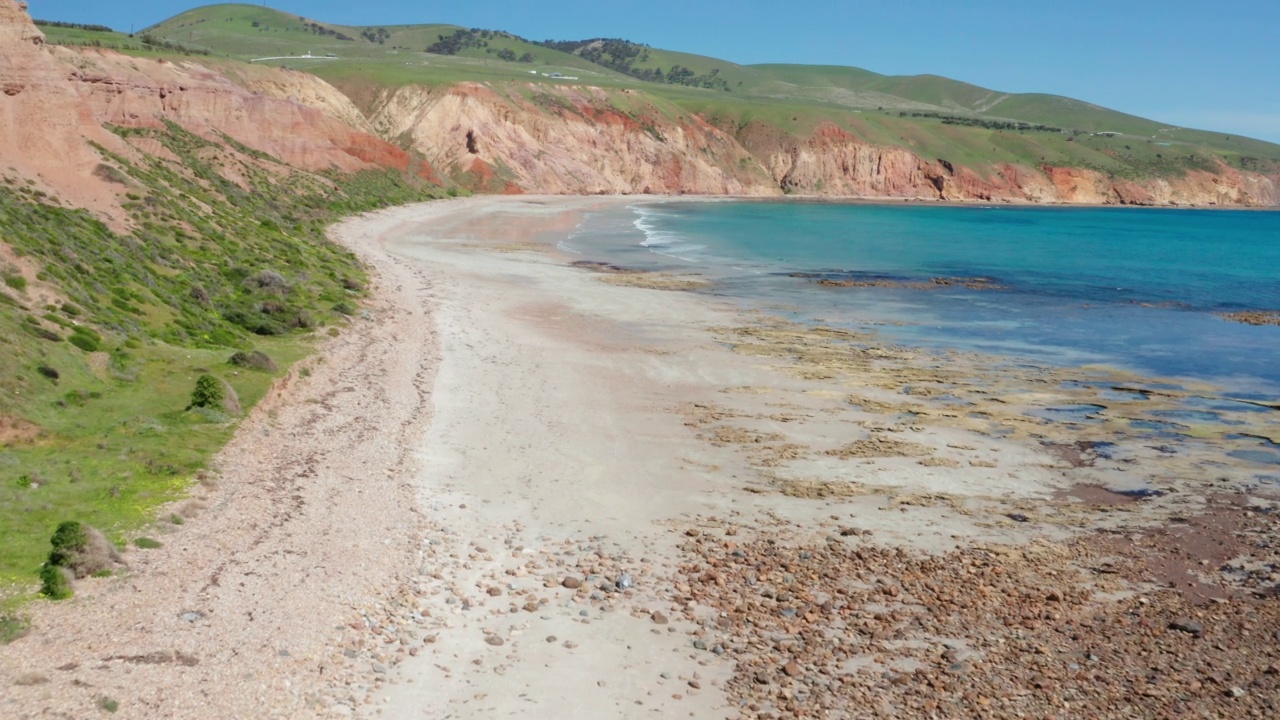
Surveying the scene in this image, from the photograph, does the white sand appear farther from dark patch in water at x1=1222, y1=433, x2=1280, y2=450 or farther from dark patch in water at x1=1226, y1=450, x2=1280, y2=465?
dark patch in water at x1=1222, y1=433, x2=1280, y2=450

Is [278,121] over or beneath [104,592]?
over

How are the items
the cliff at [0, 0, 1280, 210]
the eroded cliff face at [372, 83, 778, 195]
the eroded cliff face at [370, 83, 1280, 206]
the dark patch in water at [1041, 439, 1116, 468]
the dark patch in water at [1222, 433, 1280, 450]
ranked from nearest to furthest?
the dark patch in water at [1041, 439, 1116, 468]
the dark patch in water at [1222, 433, 1280, 450]
the cliff at [0, 0, 1280, 210]
the eroded cliff face at [372, 83, 778, 195]
the eroded cliff face at [370, 83, 1280, 206]

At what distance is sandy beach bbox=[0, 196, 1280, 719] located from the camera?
10.7 m

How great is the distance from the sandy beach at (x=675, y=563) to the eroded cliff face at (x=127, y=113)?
1239 centimetres

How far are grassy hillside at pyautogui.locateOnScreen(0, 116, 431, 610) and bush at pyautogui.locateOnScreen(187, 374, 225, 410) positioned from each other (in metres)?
0.19

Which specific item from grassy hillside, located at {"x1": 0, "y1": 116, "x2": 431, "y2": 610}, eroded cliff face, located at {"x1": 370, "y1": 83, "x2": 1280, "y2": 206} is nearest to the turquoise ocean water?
eroded cliff face, located at {"x1": 370, "y1": 83, "x2": 1280, "y2": 206}

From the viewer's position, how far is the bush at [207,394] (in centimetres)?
1806

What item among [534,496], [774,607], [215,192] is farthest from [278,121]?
[774,607]

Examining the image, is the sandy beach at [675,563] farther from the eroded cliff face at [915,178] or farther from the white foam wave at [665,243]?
the eroded cliff face at [915,178]

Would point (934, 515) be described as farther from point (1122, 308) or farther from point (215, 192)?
point (215, 192)

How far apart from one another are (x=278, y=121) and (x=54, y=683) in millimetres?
64395

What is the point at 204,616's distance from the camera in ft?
37.0

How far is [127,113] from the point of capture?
52031 millimetres

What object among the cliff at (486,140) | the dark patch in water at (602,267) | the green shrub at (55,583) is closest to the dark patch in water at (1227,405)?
the green shrub at (55,583)
